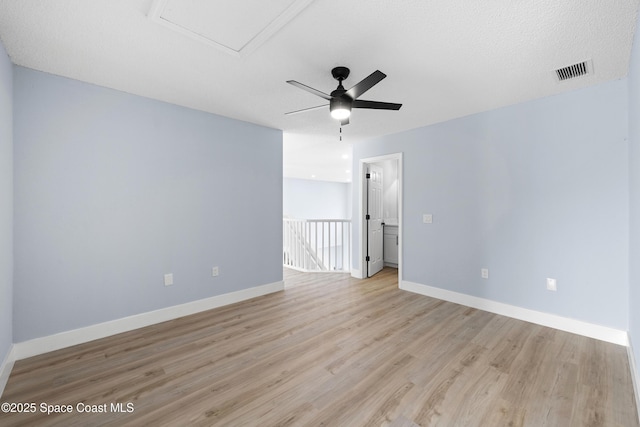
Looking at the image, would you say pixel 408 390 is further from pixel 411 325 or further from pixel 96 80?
pixel 96 80

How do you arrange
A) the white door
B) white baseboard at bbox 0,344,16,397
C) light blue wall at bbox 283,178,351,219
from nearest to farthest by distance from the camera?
white baseboard at bbox 0,344,16,397, the white door, light blue wall at bbox 283,178,351,219

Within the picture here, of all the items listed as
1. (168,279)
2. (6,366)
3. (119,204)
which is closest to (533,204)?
(168,279)

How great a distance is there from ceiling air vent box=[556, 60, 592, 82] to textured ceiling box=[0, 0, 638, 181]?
0.23 ft

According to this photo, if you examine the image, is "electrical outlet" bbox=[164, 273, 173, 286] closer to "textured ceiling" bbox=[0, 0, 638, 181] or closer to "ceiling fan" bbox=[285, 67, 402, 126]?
"textured ceiling" bbox=[0, 0, 638, 181]

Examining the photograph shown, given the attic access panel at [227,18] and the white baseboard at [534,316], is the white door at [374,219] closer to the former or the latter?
the white baseboard at [534,316]

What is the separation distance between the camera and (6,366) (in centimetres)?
211

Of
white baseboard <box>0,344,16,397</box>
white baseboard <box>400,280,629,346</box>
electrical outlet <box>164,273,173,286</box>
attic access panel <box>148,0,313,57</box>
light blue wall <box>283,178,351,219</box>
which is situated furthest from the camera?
light blue wall <box>283,178,351,219</box>

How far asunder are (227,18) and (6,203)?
2.23m

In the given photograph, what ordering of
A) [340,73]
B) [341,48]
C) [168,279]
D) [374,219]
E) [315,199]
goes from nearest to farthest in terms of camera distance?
[341,48] → [340,73] → [168,279] → [374,219] → [315,199]

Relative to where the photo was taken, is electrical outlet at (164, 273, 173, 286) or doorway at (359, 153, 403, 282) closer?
electrical outlet at (164, 273, 173, 286)

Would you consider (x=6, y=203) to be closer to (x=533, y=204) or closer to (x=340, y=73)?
(x=340, y=73)

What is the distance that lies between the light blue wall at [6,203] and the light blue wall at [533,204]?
173 inches

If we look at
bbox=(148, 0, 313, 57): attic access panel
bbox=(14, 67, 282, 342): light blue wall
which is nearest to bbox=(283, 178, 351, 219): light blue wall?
bbox=(14, 67, 282, 342): light blue wall

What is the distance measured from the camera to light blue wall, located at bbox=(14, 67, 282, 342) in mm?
2428
